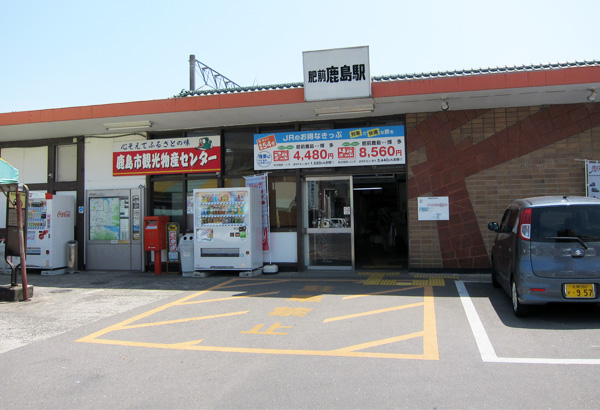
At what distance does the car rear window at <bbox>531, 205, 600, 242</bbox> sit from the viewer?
549cm

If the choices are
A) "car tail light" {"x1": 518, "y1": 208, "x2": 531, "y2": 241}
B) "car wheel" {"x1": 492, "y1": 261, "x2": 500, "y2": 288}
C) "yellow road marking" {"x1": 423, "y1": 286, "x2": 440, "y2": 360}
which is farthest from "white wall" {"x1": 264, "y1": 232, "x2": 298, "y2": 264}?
"car tail light" {"x1": 518, "y1": 208, "x2": 531, "y2": 241}

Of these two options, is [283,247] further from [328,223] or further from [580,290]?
[580,290]

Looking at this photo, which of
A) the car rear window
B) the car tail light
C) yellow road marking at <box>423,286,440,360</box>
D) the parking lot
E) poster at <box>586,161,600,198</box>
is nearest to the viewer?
the parking lot

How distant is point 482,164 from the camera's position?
9508 mm

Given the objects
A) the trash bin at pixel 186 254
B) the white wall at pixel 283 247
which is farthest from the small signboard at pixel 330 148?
the trash bin at pixel 186 254

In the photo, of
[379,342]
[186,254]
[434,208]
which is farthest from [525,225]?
[186,254]

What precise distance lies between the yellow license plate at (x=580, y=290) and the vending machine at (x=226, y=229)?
616 centimetres

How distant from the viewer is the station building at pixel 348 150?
29.0 feet

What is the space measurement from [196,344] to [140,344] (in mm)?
690

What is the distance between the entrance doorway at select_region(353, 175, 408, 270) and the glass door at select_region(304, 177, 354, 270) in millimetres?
2783

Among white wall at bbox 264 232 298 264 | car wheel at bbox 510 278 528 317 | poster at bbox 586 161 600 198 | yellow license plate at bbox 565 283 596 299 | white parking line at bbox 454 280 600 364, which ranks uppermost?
poster at bbox 586 161 600 198

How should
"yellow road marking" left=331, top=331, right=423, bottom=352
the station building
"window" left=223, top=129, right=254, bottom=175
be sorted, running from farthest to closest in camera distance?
1. "window" left=223, top=129, right=254, bottom=175
2. the station building
3. "yellow road marking" left=331, top=331, right=423, bottom=352

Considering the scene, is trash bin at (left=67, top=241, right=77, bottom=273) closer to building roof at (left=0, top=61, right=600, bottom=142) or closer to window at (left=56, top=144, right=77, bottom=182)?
window at (left=56, top=144, right=77, bottom=182)

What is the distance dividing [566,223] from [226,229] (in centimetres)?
658
